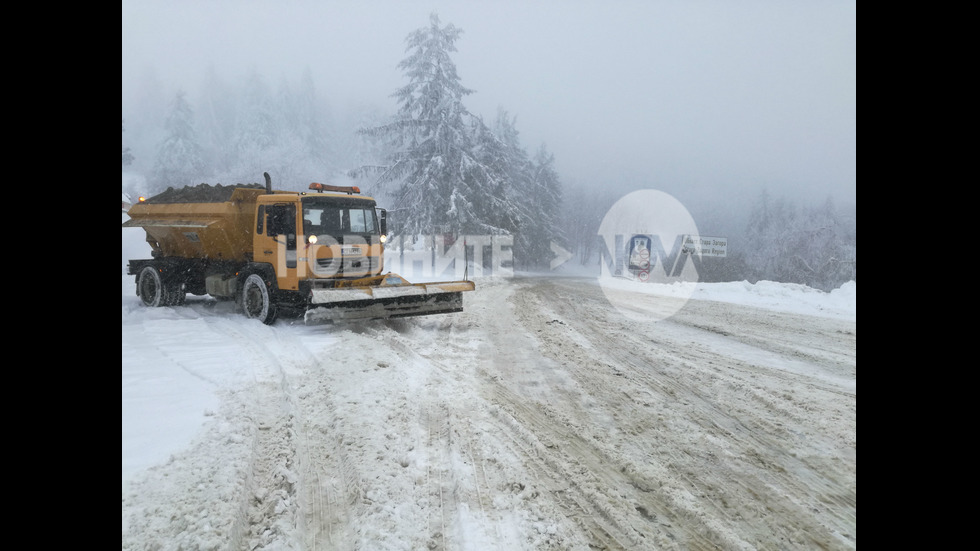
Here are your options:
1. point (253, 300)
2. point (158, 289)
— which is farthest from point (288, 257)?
point (158, 289)

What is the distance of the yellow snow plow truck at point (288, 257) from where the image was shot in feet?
29.7

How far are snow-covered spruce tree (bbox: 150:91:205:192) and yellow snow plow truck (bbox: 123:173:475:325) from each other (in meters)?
46.5

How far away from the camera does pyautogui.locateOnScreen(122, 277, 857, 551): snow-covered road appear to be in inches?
109

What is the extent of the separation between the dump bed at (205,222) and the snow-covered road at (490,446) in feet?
11.3

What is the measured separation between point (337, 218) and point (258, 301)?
7.96ft

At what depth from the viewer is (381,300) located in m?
8.91

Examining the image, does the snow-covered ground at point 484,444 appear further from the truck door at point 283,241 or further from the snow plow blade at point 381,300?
the truck door at point 283,241

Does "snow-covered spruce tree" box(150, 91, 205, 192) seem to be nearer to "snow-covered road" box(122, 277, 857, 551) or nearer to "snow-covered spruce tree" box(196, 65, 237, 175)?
"snow-covered spruce tree" box(196, 65, 237, 175)

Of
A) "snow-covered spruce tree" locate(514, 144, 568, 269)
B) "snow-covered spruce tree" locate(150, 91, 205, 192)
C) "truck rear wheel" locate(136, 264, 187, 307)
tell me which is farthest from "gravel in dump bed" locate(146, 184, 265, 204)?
"snow-covered spruce tree" locate(150, 91, 205, 192)

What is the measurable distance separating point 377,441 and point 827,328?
981 centimetres

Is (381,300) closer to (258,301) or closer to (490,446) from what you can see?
(258,301)

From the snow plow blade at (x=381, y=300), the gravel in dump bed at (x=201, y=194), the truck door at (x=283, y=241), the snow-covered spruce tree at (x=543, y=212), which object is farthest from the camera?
the snow-covered spruce tree at (x=543, y=212)

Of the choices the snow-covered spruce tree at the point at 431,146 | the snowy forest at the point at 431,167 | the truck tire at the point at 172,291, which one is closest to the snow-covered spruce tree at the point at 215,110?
the snowy forest at the point at 431,167
